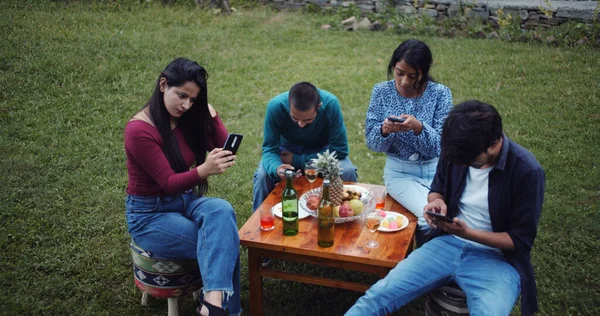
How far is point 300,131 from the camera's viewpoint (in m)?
4.41

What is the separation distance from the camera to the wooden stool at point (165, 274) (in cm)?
347

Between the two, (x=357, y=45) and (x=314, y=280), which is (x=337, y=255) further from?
(x=357, y=45)

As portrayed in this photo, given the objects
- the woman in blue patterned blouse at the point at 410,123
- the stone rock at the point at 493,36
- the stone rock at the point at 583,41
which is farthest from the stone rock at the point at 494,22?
the woman in blue patterned blouse at the point at 410,123

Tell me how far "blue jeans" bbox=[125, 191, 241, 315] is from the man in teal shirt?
0.81 meters

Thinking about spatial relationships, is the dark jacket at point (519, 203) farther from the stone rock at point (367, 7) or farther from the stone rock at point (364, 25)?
the stone rock at point (367, 7)

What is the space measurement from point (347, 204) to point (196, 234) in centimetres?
99

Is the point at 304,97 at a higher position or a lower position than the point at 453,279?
higher

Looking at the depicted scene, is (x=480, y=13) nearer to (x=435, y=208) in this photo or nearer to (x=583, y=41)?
(x=583, y=41)

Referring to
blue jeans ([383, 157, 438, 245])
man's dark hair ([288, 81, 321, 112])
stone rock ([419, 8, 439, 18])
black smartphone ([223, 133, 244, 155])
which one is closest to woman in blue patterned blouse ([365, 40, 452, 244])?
blue jeans ([383, 157, 438, 245])

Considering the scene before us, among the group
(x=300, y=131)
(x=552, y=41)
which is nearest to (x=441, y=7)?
(x=552, y=41)

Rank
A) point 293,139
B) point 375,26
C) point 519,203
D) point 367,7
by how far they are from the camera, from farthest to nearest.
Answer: point 367,7, point 375,26, point 293,139, point 519,203

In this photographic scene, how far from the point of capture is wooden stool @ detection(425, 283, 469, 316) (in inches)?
121

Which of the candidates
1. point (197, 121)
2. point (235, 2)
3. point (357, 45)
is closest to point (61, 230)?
point (197, 121)

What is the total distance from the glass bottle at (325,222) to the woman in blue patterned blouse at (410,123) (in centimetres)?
79
